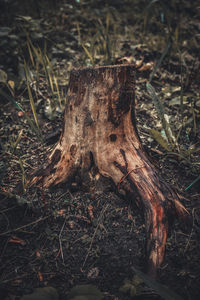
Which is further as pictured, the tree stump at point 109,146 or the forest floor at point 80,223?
the tree stump at point 109,146

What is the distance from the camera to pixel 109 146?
1254 millimetres

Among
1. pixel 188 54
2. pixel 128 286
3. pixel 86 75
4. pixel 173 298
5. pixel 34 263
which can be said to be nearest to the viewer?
pixel 173 298

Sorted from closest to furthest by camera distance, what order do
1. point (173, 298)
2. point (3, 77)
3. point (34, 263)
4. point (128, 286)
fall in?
point (173, 298) → point (128, 286) → point (34, 263) → point (3, 77)

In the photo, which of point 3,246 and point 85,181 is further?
point 85,181

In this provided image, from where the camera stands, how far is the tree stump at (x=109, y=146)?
1.11 meters

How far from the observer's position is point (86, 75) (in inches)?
45.6

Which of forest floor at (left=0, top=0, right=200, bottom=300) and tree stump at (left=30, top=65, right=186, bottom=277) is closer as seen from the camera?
Answer: forest floor at (left=0, top=0, right=200, bottom=300)

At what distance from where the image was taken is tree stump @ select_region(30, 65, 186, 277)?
43.8 inches

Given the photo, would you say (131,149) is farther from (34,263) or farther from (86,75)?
(34,263)

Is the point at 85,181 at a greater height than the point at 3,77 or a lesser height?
lesser

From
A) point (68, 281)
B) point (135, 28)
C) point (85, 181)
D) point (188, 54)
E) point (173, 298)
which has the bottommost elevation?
point (68, 281)

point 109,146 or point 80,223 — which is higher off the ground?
point 109,146

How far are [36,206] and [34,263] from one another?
31 centimetres

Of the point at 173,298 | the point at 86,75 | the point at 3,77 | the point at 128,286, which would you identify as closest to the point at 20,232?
the point at 128,286
